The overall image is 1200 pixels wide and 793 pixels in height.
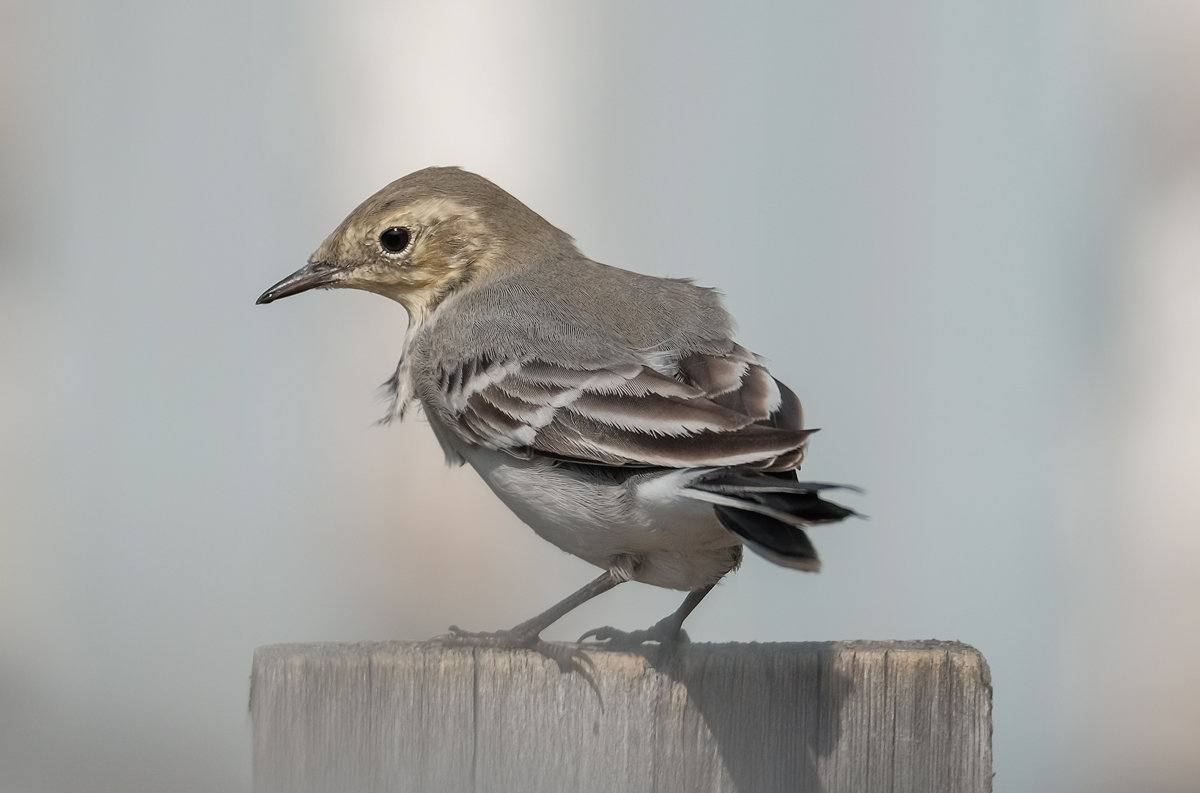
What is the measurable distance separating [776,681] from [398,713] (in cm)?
84

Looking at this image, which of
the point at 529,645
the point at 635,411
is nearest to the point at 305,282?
the point at 635,411

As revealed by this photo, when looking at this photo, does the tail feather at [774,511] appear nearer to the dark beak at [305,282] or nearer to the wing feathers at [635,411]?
the wing feathers at [635,411]

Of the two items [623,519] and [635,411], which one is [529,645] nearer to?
[623,519]

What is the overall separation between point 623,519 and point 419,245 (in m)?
1.65

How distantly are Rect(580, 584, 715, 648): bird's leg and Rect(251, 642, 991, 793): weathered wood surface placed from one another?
0.92 metres

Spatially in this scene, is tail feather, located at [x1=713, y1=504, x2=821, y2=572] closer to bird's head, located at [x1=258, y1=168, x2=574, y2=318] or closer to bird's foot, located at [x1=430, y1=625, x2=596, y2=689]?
bird's foot, located at [x1=430, y1=625, x2=596, y2=689]

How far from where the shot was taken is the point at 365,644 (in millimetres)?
2926

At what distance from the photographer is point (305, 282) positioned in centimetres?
458

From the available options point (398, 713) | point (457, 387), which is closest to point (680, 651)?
point (398, 713)

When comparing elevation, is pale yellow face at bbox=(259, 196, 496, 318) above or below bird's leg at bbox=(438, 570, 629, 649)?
above

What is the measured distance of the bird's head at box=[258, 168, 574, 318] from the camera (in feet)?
14.9

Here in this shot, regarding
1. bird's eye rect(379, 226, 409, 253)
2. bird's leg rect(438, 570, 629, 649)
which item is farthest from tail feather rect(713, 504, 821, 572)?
bird's eye rect(379, 226, 409, 253)

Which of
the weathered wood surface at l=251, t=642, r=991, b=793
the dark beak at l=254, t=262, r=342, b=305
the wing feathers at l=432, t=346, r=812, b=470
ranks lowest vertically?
the weathered wood surface at l=251, t=642, r=991, b=793

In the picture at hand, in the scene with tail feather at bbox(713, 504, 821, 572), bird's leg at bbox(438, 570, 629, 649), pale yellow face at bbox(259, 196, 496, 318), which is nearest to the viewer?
tail feather at bbox(713, 504, 821, 572)
